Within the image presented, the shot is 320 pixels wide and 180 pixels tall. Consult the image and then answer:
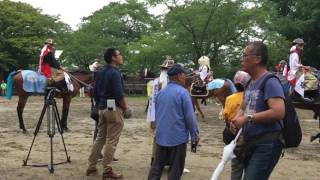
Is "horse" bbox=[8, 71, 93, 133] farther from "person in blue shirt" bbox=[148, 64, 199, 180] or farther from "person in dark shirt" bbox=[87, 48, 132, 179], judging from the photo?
"person in blue shirt" bbox=[148, 64, 199, 180]

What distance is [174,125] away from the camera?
6.20m

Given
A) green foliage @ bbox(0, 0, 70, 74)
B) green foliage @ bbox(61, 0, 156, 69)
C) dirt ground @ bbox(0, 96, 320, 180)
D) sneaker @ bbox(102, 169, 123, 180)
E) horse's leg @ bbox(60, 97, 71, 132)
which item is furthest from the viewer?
green foliage @ bbox(0, 0, 70, 74)

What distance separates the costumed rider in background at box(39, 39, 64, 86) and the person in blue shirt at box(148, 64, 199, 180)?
8.11 m

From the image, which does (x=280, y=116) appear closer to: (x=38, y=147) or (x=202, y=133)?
(x=38, y=147)

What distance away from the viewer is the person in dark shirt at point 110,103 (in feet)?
24.8

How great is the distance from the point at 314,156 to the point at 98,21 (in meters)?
40.7

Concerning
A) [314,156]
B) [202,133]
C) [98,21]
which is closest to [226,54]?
[98,21]

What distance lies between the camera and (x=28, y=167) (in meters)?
8.68

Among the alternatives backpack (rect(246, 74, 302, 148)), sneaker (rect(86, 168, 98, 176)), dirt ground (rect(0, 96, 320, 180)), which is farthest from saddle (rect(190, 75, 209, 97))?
backpack (rect(246, 74, 302, 148))

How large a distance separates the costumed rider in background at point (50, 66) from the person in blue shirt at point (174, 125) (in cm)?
811

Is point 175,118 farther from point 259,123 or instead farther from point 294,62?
point 294,62

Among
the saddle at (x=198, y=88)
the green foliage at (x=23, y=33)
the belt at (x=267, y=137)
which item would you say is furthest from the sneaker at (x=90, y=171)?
the green foliage at (x=23, y=33)

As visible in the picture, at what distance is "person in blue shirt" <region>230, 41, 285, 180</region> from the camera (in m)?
4.35

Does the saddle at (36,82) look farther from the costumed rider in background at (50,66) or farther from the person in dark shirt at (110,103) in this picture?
the person in dark shirt at (110,103)
